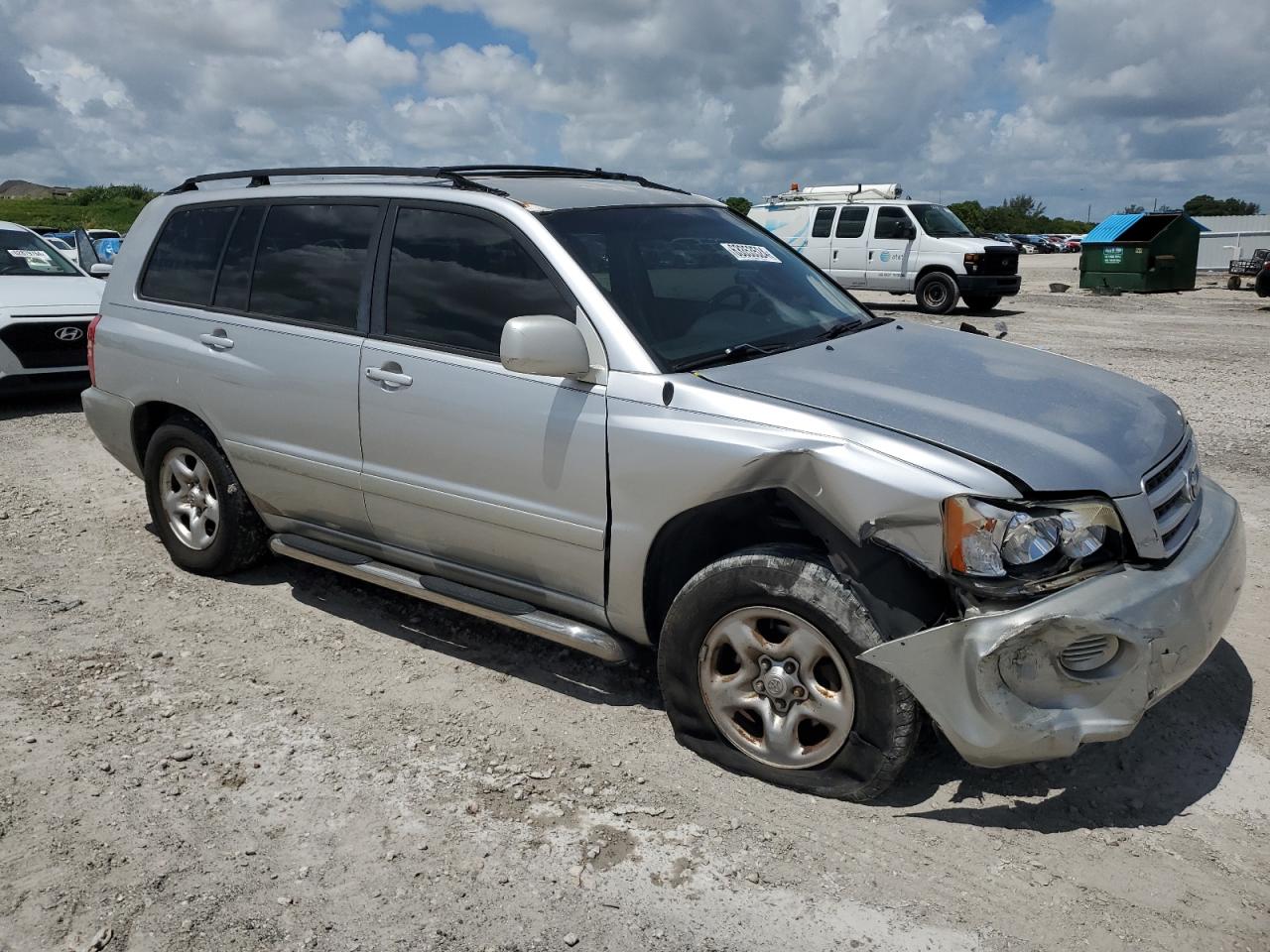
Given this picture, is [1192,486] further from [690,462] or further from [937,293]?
[937,293]

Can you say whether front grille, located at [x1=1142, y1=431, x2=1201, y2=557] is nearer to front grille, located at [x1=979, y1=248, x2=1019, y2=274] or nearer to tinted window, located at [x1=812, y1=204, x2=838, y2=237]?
front grille, located at [x1=979, y1=248, x2=1019, y2=274]

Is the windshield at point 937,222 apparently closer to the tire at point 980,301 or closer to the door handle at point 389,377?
the tire at point 980,301

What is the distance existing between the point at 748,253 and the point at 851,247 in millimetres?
15622

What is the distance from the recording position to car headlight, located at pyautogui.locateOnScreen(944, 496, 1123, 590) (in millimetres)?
2807

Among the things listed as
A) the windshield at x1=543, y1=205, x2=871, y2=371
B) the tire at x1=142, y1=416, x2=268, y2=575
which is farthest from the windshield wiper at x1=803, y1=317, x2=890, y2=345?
the tire at x1=142, y1=416, x2=268, y2=575

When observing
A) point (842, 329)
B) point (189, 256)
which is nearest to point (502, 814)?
point (842, 329)

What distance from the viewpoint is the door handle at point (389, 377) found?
400cm

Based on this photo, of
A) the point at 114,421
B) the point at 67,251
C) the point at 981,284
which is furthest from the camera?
the point at 981,284

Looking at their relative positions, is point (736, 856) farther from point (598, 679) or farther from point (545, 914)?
point (598, 679)

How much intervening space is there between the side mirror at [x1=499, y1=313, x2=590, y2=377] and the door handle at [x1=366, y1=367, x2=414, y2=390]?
26.2 inches

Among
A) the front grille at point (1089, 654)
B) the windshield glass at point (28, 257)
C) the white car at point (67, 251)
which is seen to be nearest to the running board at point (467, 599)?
the front grille at point (1089, 654)

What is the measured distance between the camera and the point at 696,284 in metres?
4.09

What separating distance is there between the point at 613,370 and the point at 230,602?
8.44 feet

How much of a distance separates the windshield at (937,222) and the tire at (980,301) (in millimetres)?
1098
